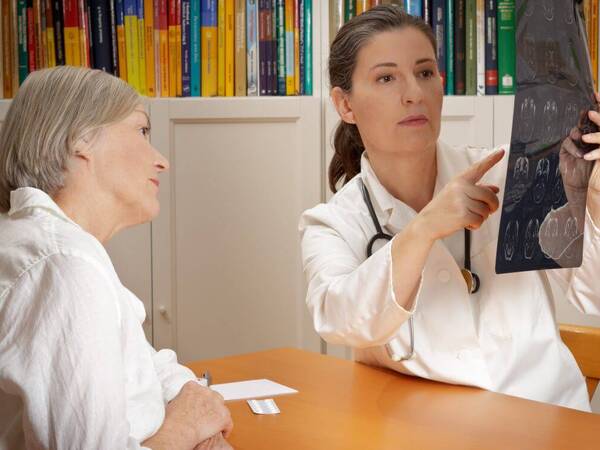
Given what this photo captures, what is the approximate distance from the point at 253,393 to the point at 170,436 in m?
0.39

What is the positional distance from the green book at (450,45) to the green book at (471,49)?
0.14ft

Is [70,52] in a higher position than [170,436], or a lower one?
higher

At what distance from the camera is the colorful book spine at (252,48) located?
259 centimetres

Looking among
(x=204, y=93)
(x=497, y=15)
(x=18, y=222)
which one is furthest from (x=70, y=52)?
(x=18, y=222)

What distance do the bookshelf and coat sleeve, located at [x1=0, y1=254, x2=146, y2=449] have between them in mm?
1606

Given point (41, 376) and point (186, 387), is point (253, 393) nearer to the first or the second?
point (186, 387)

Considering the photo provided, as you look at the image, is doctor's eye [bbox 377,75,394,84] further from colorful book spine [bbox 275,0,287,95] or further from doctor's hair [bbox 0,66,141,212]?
colorful book spine [bbox 275,0,287,95]

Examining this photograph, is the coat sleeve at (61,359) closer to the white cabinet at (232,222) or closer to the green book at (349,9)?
the white cabinet at (232,222)

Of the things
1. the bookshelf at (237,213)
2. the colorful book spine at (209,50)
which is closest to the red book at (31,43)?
the bookshelf at (237,213)

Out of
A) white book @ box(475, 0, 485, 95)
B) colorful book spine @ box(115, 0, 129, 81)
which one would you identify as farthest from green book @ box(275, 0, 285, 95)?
white book @ box(475, 0, 485, 95)

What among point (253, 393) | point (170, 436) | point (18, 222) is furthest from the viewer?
point (253, 393)

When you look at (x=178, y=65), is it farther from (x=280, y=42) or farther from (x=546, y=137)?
(x=546, y=137)

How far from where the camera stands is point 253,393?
1.56 metres

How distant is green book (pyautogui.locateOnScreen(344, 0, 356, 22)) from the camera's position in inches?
101
